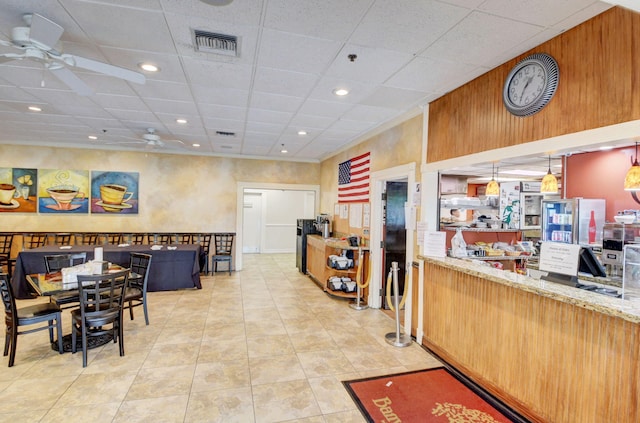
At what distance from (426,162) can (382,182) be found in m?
1.39

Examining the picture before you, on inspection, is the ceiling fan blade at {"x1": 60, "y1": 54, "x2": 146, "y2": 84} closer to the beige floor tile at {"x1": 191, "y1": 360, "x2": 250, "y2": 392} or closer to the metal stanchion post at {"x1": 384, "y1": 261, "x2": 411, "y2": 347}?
the beige floor tile at {"x1": 191, "y1": 360, "x2": 250, "y2": 392}

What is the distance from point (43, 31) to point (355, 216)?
15.8ft

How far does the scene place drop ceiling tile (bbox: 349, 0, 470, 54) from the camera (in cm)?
197

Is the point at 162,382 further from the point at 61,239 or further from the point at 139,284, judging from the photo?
the point at 61,239

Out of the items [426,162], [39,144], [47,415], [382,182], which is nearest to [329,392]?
[47,415]

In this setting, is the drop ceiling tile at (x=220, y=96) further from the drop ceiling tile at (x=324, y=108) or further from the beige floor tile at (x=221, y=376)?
the beige floor tile at (x=221, y=376)

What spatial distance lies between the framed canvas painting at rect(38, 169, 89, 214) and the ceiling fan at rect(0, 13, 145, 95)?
17.5 feet

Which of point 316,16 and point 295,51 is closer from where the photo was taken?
point 316,16

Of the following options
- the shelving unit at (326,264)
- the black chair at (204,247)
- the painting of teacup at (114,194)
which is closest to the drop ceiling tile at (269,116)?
the shelving unit at (326,264)

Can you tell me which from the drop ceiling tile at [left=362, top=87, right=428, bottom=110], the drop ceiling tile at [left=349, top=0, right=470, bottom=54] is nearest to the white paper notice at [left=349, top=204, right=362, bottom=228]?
the drop ceiling tile at [left=362, top=87, right=428, bottom=110]

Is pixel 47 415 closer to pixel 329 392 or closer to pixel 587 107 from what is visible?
pixel 329 392

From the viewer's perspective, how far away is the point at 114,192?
7.09 meters

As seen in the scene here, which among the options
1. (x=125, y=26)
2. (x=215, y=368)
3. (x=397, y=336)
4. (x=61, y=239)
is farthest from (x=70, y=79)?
(x=61, y=239)

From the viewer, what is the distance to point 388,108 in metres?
3.99
